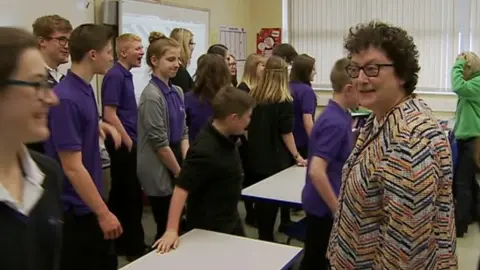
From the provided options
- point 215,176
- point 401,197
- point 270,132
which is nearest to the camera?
point 401,197

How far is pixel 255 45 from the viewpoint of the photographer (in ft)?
23.6

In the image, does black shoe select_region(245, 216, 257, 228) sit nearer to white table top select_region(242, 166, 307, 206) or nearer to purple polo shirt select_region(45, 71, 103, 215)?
white table top select_region(242, 166, 307, 206)

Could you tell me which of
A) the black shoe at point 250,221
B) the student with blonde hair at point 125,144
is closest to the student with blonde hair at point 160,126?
the student with blonde hair at point 125,144

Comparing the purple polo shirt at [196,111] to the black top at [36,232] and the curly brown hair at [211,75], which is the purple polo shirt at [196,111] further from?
the black top at [36,232]

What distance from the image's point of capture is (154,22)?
16.8 feet

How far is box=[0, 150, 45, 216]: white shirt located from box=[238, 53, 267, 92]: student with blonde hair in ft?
9.03

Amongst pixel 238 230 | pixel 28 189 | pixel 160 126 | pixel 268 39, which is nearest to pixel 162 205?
pixel 160 126

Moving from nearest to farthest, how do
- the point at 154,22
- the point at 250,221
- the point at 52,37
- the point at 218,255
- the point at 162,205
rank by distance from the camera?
the point at 218,255 < the point at 52,37 < the point at 162,205 < the point at 250,221 < the point at 154,22

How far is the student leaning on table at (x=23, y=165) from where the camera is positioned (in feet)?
3.50

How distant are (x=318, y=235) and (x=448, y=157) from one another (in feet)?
3.44

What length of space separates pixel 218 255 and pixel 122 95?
5.77 feet

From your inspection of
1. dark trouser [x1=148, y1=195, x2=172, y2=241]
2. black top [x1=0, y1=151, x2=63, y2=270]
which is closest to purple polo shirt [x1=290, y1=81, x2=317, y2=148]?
dark trouser [x1=148, y1=195, x2=172, y2=241]

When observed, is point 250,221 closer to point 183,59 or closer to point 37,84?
point 183,59

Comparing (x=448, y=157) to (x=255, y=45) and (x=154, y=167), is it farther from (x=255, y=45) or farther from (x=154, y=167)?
(x=255, y=45)
